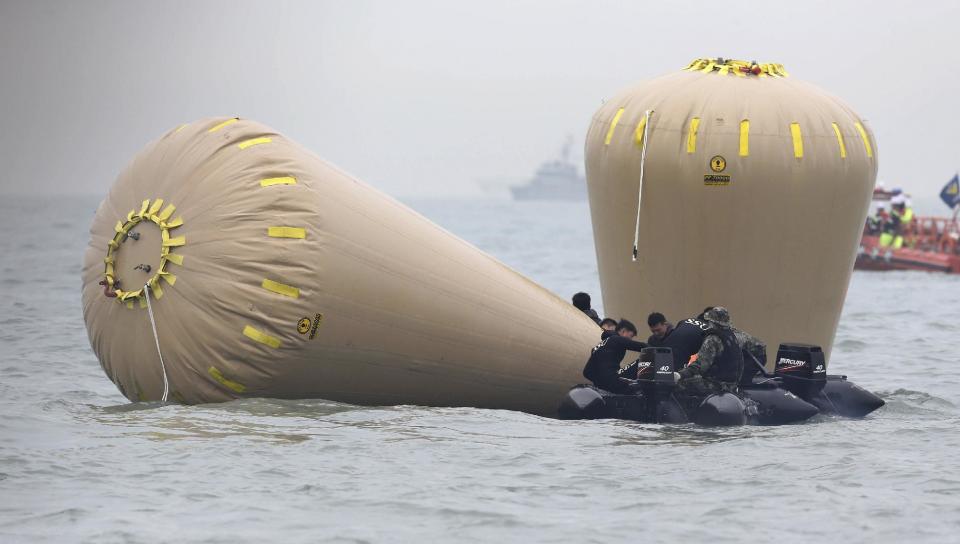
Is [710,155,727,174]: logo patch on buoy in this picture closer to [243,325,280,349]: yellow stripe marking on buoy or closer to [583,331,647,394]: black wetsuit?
[583,331,647,394]: black wetsuit

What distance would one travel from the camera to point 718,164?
45.6 ft

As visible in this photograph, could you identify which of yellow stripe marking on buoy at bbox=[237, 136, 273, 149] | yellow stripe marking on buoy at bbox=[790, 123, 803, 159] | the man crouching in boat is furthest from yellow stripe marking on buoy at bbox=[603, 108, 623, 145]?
yellow stripe marking on buoy at bbox=[237, 136, 273, 149]

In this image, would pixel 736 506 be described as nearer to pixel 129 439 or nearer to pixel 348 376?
pixel 348 376

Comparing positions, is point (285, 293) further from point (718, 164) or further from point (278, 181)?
point (718, 164)

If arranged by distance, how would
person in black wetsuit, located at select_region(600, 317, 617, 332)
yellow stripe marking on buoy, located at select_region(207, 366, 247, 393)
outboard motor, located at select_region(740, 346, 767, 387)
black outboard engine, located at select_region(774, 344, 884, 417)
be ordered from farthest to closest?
black outboard engine, located at select_region(774, 344, 884, 417), person in black wetsuit, located at select_region(600, 317, 617, 332), outboard motor, located at select_region(740, 346, 767, 387), yellow stripe marking on buoy, located at select_region(207, 366, 247, 393)

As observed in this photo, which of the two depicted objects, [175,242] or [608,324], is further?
[608,324]

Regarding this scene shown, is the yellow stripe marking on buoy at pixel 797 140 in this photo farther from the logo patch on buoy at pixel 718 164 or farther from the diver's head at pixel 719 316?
the diver's head at pixel 719 316

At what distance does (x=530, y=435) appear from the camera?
12.2 metres

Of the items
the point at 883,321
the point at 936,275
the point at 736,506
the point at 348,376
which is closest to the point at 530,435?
the point at 348,376

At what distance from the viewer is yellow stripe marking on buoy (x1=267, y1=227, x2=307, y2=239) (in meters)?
11.9

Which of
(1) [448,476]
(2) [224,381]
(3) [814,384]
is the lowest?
(1) [448,476]

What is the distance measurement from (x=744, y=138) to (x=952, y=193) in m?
35.4

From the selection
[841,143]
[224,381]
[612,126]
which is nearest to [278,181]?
[224,381]

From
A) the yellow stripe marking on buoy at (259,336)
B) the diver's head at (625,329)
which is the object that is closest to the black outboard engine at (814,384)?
the diver's head at (625,329)
